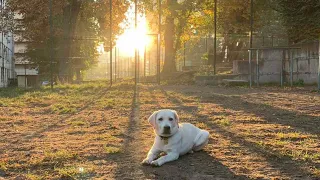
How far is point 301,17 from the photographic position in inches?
653

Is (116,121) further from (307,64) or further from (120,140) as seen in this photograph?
(307,64)

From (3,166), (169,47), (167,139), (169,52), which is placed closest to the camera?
(3,166)

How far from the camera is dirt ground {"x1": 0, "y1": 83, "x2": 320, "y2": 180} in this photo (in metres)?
3.93

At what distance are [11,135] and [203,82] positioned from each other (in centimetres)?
1297

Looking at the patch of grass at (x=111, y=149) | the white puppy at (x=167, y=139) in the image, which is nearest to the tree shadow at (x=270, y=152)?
the white puppy at (x=167, y=139)

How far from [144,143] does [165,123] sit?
1261 mm

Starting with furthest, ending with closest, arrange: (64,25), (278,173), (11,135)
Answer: (64,25) < (11,135) < (278,173)

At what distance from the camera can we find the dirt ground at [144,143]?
393cm

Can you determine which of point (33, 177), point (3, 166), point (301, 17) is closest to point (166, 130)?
point (33, 177)

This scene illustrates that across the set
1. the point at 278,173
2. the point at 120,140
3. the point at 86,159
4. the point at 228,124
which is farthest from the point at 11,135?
the point at 278,173

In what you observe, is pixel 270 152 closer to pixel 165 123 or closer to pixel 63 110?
pixel 165 123

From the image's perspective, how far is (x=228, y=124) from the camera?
6957mm

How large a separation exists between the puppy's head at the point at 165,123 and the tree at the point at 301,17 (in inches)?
511

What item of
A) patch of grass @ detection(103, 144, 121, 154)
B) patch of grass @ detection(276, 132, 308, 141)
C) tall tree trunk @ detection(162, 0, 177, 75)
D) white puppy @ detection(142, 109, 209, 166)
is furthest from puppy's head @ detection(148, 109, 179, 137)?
tall tree trunk @ detection(162, 0, 177, 75)
